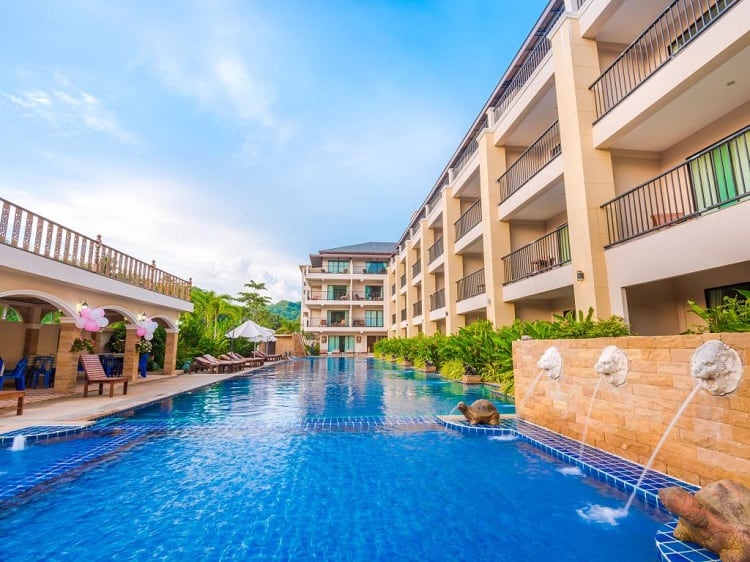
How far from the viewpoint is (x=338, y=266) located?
1711 inches

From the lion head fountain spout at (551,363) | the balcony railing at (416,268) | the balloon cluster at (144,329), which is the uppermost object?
the balcony railing at (416,268)

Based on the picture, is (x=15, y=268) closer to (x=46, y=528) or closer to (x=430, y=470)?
(x=46, y=528)

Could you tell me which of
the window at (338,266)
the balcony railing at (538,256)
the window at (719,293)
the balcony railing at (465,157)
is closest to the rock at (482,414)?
the window at (719,293)

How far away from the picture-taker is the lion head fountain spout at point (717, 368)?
128 inches

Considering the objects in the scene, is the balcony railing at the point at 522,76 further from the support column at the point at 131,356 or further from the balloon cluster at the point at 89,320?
the support column at the point at 131,356

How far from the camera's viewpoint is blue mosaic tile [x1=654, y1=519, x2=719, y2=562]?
2.48 m

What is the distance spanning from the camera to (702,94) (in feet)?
23.0

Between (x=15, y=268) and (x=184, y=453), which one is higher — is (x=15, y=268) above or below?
above

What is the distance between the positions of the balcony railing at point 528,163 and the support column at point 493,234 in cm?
43

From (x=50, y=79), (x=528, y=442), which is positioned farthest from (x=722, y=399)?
(x=50, y=79)

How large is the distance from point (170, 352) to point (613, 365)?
1685 centimetres

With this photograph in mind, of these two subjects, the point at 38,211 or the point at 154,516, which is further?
the point at 38,211

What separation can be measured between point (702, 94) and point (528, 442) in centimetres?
712

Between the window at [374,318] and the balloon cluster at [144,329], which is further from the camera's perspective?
the window at [374,318]
